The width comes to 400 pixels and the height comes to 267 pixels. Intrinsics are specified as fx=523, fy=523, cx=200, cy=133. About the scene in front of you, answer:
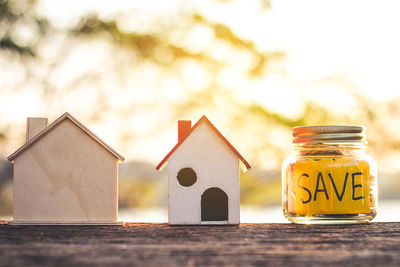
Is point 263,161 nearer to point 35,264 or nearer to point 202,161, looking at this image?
point 202,161

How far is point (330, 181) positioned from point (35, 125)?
58 cm

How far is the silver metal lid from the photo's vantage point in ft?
3.40

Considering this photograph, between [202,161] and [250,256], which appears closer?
[250,256]

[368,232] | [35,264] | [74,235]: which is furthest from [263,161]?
[35,264]

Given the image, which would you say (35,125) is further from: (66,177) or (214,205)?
(214,205)

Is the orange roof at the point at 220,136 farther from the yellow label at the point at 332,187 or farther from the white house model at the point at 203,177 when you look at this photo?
the yellow label at the point at 332,187

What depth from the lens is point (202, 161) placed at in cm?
102

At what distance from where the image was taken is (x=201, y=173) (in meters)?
1.02

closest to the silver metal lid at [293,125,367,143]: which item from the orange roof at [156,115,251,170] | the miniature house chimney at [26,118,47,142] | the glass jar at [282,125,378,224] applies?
the glass jar at [282,125,378,224]

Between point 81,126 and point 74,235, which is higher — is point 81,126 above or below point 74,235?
above

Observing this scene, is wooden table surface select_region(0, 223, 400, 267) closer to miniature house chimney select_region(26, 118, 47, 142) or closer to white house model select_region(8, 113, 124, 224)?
white house model select_region(8, 113, 124, 224)

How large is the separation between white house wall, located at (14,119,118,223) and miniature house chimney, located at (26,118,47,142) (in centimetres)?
5

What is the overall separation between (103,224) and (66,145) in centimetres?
17

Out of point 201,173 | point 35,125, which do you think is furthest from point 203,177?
point 35,125
